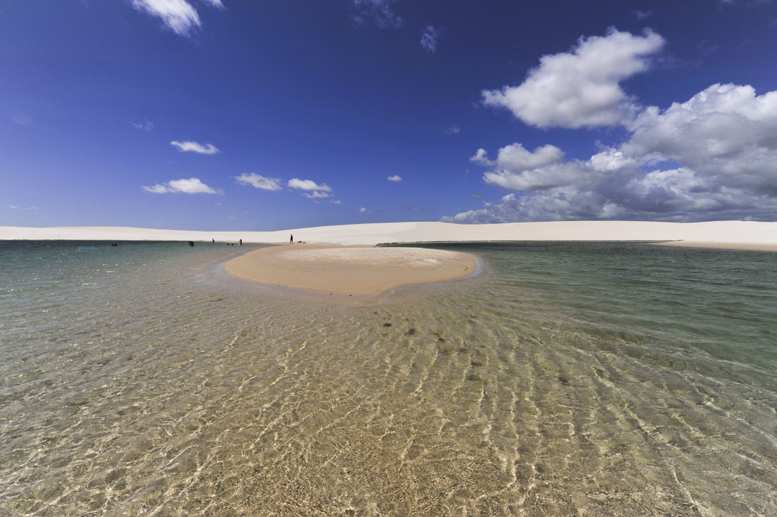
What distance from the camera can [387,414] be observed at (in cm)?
482

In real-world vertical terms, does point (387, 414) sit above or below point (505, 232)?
below

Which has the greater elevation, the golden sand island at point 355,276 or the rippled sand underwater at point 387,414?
the golden sand island at point 355,276

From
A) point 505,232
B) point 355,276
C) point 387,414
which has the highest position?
point 505,232

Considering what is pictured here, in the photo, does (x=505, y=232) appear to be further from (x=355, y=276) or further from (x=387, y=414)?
(x=387, y=414)

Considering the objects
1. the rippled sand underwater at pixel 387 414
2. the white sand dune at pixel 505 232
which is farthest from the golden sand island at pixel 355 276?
the white sand dune at pixel 505 232

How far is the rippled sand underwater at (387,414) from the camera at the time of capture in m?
3.35

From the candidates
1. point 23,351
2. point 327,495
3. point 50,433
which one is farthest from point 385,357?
point 23,351

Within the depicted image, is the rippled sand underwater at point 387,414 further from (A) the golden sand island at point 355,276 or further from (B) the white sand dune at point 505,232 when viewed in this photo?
(B) the white sand dune at point 505,232

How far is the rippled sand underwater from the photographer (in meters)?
3.35

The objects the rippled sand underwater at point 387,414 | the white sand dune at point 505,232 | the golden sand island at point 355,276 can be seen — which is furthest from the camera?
the white sand dune at point 505,232

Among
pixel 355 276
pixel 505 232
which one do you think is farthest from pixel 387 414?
pixel 505 232

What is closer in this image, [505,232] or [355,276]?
[355,276]

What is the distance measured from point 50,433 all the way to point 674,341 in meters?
13.2

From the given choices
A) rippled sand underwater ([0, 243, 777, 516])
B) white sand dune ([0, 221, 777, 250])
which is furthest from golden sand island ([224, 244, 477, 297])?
white sand dune ([0, 221, 777, 250])
